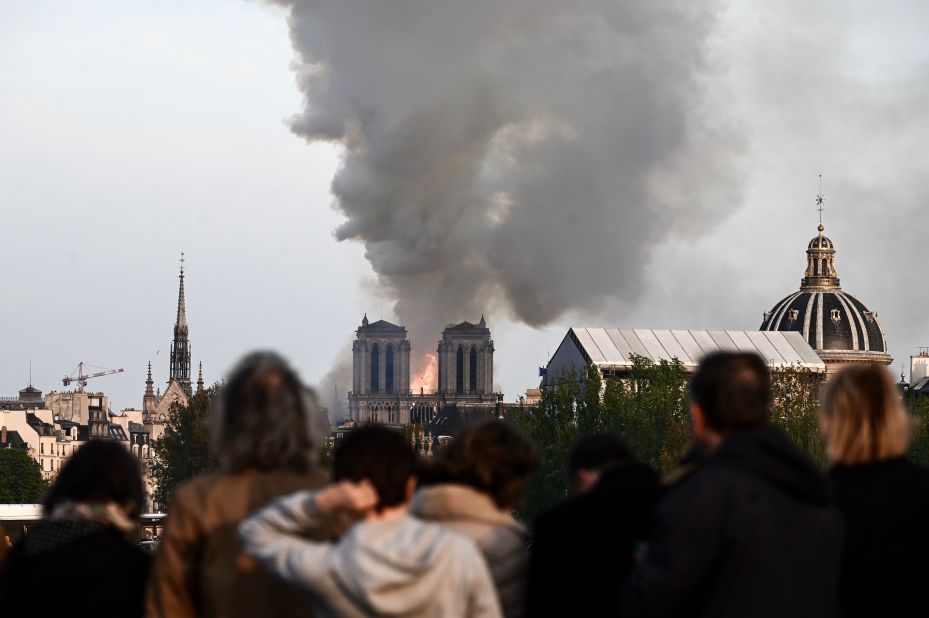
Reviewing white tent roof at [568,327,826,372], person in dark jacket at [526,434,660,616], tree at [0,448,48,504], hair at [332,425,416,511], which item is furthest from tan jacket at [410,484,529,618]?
white tent roof at [568,327,826,372]

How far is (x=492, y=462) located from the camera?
935 cm

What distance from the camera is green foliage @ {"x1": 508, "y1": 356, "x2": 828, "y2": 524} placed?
8594 cm

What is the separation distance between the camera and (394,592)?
321 inches

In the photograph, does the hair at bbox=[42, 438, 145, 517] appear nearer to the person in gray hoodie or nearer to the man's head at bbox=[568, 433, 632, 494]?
the person in gray hoodie

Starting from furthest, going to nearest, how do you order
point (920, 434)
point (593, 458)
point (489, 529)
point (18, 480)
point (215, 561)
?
point (18, 480), point (920, 434), point (593, 458), point (489, 529), point (215, 561)

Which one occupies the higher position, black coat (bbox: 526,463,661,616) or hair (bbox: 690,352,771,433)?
hair (bbox: 690,352,771,433)

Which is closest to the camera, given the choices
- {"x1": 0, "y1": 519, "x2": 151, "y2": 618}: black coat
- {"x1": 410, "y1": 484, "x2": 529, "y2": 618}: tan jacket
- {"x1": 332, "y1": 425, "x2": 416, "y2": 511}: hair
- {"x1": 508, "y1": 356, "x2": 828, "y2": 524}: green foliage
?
{"x1": 332, "y1": 425, "x2": 416, "y2": 511}: hair

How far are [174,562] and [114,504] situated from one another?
1.31 ft

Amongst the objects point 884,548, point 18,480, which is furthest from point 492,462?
point 18,480

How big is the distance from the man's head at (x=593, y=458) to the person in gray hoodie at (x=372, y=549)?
1.18m

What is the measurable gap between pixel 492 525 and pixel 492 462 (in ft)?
0.90

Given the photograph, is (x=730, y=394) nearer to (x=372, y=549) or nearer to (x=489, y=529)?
(x=489, y=529)

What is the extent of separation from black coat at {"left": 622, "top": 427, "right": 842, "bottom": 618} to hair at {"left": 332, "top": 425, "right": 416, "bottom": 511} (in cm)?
98

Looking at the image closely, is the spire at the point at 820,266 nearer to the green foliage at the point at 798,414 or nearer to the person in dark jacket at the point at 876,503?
the green foliage at the point at 798,414
